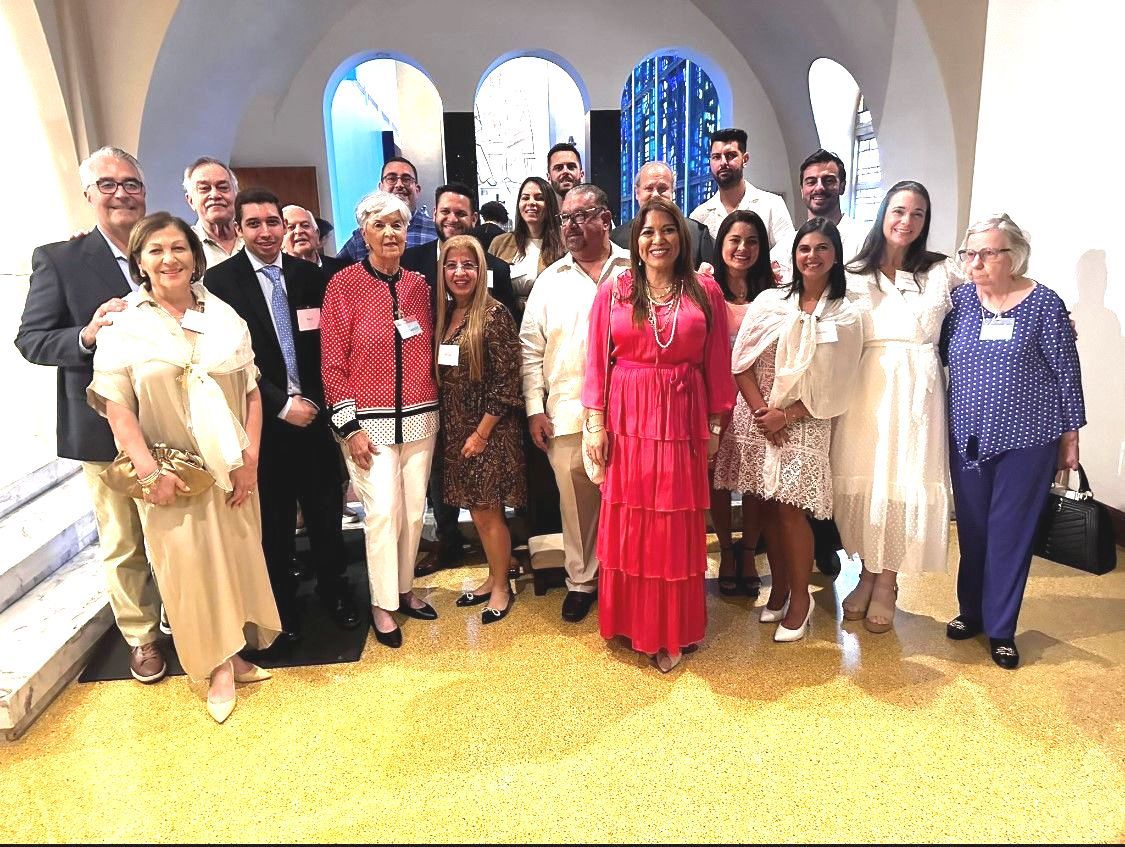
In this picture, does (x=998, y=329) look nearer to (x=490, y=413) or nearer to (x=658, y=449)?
(x=658, y=449)

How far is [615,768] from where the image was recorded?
7.16 ft

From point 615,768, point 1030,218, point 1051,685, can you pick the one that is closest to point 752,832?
point 615,768

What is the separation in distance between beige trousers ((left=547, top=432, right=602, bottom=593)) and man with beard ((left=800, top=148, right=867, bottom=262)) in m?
1.52

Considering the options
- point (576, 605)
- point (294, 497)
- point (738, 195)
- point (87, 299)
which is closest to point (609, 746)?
point (576, 605)

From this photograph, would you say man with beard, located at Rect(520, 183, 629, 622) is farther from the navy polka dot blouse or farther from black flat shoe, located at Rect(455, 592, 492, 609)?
the navy polka dot blouse

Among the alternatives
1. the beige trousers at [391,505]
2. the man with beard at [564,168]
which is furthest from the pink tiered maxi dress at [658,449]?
the man with beard at [564,168]

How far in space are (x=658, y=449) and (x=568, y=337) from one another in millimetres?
623

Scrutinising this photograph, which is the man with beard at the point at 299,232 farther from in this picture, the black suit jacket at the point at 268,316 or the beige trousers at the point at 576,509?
the beige trousers at the point at 576,509

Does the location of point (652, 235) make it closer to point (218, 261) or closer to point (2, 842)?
point (218, 261)

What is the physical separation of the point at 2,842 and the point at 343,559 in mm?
Answer: 1439

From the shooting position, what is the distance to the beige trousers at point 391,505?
2799 millimetres

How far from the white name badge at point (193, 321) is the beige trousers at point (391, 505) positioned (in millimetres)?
701

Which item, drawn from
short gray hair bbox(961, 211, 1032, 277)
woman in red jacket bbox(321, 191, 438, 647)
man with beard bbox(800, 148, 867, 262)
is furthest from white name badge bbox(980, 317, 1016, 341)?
woman in red jacket bbox(321, 191, 438, 647)

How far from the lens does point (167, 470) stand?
2.29 meters
